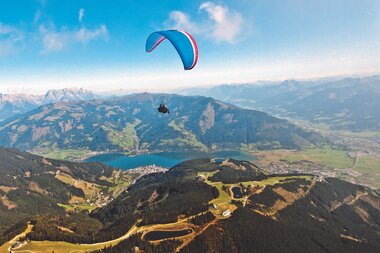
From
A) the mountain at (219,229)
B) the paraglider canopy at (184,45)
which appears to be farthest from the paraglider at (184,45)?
the mountain at (219,229)

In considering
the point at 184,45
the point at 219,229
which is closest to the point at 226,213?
the point at 219,229

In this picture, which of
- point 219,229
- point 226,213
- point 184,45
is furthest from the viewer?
point 226,213

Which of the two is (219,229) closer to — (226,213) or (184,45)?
(226,213)

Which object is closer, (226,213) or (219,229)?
(219,229)

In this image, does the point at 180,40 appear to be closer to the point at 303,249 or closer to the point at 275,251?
the point at 275,251

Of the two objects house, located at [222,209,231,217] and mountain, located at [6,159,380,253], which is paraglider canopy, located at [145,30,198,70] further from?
house, located at [222,209,231,217]

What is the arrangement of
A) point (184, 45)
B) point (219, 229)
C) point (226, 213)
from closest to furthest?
point (184, 45)
point (219, 229)
point (226, 213)

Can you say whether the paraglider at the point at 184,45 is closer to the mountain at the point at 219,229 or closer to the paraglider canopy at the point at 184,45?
the paraglider canopy at the point at 184,45

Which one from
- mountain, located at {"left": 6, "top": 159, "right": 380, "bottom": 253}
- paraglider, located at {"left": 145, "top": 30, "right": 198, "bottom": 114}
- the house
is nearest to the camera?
paraglider, located at {"left": 145, "top": 30, "right": 198, "bottom": 114}

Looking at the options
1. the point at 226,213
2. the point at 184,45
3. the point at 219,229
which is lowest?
the point at 219,229

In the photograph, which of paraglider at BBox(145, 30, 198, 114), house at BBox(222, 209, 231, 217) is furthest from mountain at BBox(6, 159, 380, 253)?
paraglider at BBox(145, 30, 198, 114)

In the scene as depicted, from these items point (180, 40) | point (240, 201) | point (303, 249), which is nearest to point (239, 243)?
point (303, 249)

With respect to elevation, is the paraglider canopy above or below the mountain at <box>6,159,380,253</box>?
above
